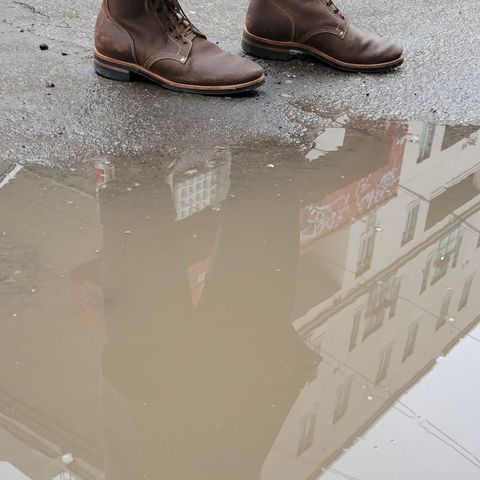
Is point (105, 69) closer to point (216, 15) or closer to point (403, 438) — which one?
point (216, 15)

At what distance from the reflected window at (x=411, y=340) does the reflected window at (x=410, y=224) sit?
35 centimetres

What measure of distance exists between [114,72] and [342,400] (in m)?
1.83

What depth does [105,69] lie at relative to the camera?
3.10 m

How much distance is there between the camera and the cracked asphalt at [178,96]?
2.69m

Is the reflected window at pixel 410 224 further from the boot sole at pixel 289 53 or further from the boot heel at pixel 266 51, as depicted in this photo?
the boot heel at pixel 266 51

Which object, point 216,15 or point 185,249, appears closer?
point 185,249

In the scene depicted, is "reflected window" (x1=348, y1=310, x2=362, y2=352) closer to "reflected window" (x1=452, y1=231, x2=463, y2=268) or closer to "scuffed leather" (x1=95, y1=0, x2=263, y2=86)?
"reflected window" (x1=452, y1=231, x2=463, y2=268)

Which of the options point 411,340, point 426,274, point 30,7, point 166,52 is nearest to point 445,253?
point 426,274

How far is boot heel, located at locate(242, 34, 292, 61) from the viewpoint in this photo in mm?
3414

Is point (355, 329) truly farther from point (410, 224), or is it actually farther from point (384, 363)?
point (410, 224)

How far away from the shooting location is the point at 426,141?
280 cm

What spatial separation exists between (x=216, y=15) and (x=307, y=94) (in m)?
1.06

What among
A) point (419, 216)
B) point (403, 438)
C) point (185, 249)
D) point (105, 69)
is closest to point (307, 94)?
point (105, 69)

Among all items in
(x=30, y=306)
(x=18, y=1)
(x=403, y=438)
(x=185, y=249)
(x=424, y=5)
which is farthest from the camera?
(x=424, y=5)
